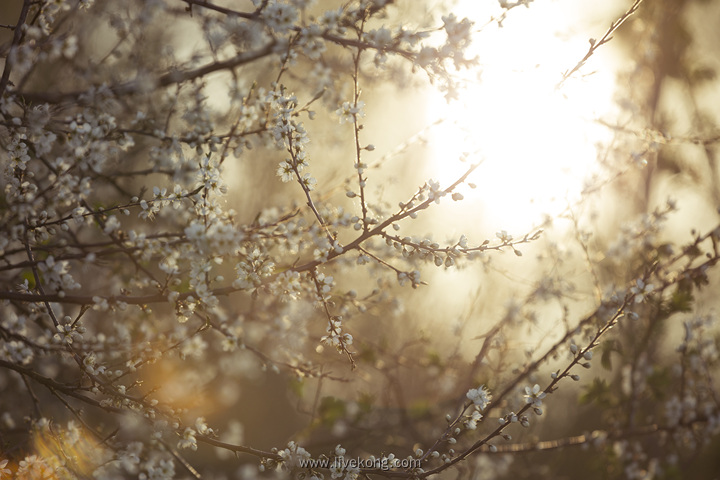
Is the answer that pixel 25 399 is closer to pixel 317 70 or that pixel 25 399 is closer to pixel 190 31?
pixel 190 31

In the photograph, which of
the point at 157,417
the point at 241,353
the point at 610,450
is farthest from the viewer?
the point at 241,353

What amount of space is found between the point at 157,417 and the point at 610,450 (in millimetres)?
3664

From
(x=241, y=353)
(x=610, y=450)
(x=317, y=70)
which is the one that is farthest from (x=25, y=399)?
(x=610, y=450)

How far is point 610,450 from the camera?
4.41m

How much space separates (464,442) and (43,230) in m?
4.17

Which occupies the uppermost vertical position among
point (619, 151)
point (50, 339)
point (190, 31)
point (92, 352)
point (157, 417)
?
point (190, 31)

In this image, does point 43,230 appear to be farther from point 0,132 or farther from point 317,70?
point 317,70

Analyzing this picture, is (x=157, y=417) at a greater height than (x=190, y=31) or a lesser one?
lesser

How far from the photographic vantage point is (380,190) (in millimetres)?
3543

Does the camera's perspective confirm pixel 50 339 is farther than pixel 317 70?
Yes

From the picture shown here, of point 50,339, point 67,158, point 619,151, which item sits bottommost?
point 50,339

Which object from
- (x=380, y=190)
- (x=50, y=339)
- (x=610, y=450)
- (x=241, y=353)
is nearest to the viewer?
(x=50, y=339)

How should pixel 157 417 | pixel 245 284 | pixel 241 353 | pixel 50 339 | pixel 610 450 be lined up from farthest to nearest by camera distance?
pixel 241 353, pixel 610 450, pixel 50 339, pixel 157 417, pixel 245 284

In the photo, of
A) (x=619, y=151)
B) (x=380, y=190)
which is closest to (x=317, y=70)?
(x=380, y=190)
